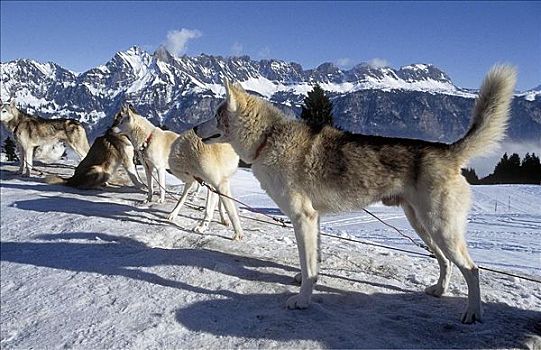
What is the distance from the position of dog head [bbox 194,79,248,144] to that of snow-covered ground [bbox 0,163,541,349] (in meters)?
1.92

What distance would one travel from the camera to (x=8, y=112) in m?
17.8

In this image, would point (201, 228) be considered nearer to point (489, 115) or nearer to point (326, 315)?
point (326, 315)

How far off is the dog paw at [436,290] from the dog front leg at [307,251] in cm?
162

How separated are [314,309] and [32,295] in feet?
13.6

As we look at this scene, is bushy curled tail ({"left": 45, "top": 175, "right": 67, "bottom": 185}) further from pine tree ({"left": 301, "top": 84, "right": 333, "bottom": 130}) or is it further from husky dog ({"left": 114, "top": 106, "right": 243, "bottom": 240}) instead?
pine tree ({"left": 301, "top": 84, "right": 333, "bottom": 130})

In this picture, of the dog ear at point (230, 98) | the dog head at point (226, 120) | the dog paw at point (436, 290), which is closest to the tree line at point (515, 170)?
the dog paw at point (436, 290)

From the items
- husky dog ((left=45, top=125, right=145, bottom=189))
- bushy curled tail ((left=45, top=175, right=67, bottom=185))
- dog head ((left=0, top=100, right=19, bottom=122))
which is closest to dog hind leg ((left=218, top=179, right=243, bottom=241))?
husky dog ((left=45, top=125, right=145, bottom=189))

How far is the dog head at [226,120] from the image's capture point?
20.4ft

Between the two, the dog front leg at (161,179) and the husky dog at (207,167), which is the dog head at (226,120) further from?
the dog front leg at (161,179)

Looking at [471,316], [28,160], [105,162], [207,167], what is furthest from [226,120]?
[28,160]

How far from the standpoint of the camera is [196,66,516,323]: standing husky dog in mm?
5023

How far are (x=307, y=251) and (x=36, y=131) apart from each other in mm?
15543

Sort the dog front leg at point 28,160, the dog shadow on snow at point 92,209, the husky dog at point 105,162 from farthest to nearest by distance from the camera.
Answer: the dog front leg at point 28,160 → the husky dog at point 105,162 → the dog shadow on snow at point 92,209

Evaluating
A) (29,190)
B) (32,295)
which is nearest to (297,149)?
(32,295)
